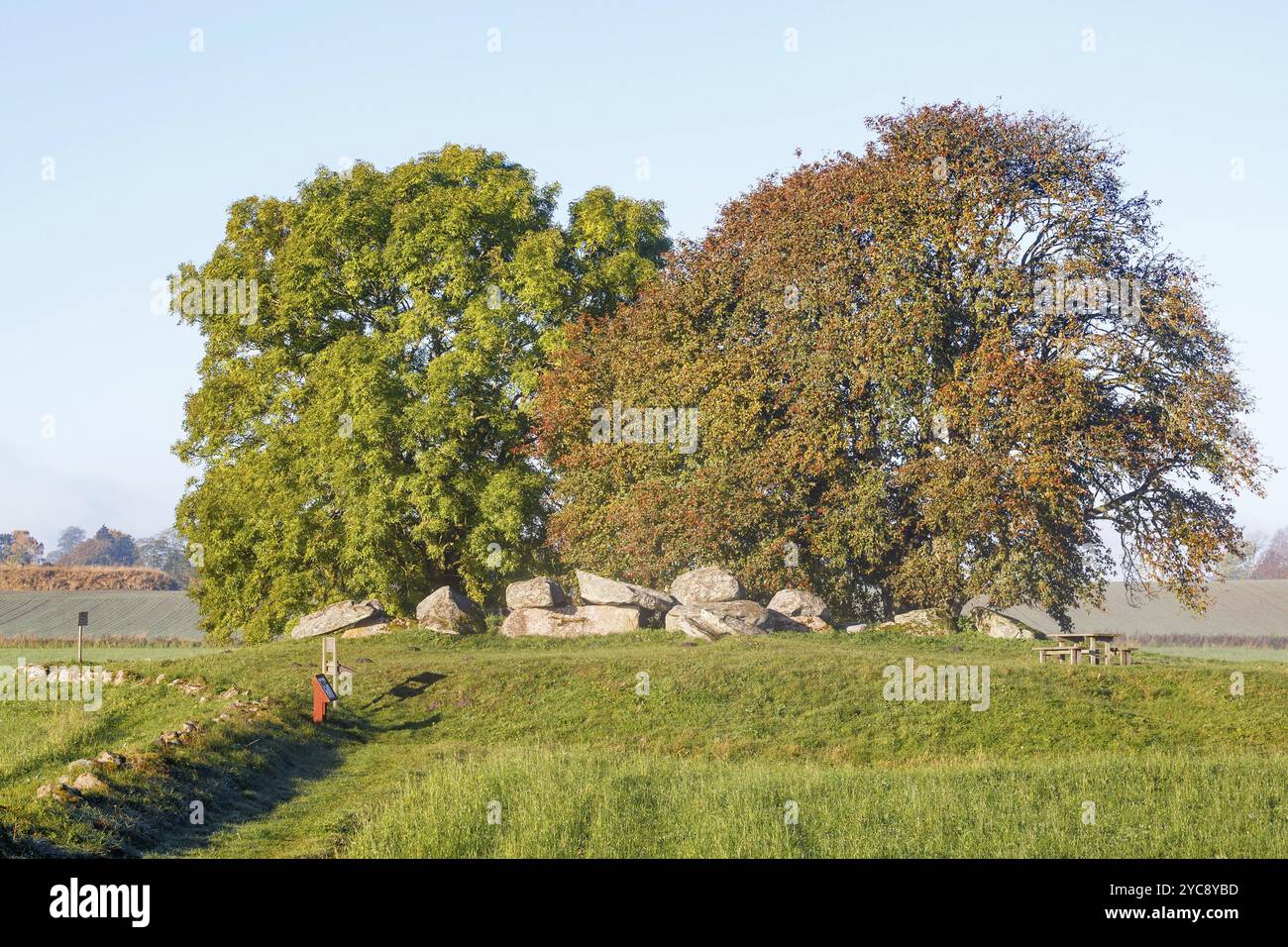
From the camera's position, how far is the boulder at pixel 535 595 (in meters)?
39.2

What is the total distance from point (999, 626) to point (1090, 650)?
6872 millimetres

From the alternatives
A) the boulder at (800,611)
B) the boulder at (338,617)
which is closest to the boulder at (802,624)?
the boulder at (800,611)

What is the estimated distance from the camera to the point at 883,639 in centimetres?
3569

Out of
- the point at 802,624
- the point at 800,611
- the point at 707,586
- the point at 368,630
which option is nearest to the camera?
the point at 802,624

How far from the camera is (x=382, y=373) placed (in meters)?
44.1

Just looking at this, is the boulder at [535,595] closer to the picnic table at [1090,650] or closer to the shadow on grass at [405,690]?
the shadow on grass at [405,690]

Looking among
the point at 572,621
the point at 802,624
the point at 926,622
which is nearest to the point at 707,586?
the point at 802,624

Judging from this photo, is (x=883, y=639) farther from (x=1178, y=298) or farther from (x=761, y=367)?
(x=1178, y=298)

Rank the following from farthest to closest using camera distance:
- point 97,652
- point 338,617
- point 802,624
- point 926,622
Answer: point 97,652 < point 338,617 < point 926,622 < point 802,624

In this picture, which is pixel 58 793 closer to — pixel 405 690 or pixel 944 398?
pixel 405 690

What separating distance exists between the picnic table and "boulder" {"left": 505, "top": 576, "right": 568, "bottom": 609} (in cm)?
1460

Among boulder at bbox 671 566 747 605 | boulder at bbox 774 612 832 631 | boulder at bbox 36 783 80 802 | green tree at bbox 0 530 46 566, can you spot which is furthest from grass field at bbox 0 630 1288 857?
green tree at bbox 0 530 46 566
